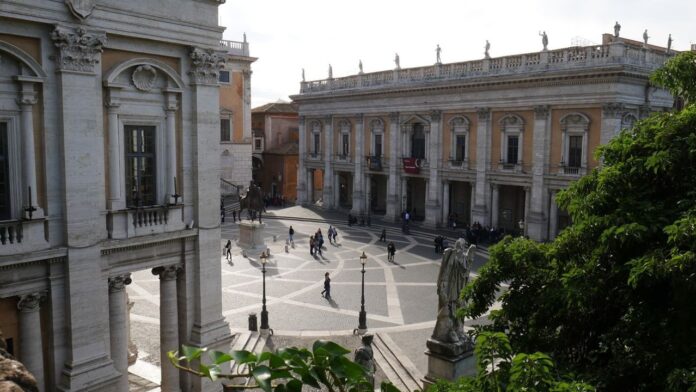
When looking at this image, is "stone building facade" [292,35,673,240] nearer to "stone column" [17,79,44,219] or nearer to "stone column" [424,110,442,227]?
"stone column" [424,110,442,227]

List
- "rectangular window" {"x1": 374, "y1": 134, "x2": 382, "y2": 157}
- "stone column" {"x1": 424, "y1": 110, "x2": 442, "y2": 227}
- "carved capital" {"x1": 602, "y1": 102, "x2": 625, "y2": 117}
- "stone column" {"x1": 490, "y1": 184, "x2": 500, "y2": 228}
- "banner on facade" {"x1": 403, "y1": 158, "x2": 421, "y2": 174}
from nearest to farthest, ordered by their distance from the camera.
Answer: "carved capital" {"x1": 602, "y1": 102, "x2": 625, "y2": 117}
"stone column" {"x1": 490, "y1": 184, "x2": 500, "y2": 228}
"stone column" {"x1": 424, "y1": 110, "x2": 442, "y2": 227}
"banner on facade" {"x1": 403, "y1": 158, "x2": 421, "y2": 174}
"rectangular window" {"x1": 374, "y1": 134, "x2": 382, "y2": 157}

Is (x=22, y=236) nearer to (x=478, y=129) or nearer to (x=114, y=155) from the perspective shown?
(x=114, y=155)

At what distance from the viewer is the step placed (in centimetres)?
1767

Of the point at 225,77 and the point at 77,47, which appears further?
the point at 225,77

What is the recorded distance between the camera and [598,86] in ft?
111

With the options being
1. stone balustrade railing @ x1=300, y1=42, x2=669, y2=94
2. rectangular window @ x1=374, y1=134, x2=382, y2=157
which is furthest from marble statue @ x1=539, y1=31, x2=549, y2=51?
rectangular window @ x1=374, y1=134, x2=382, y2=157

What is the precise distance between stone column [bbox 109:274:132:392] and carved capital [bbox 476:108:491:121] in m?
31.1

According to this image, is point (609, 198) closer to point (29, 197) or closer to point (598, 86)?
point (29, 197)

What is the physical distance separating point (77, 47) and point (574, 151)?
31.1m

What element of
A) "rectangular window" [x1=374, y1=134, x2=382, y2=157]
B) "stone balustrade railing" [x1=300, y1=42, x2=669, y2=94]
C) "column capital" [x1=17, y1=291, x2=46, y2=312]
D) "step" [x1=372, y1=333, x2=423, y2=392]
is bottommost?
"step" [x1=372, y1=333, x2=423, y2=392]

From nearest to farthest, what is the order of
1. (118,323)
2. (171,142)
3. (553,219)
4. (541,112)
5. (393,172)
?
(118,323), (171,142), (541,112), (553,219), (393,172)

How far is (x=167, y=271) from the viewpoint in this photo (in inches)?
564

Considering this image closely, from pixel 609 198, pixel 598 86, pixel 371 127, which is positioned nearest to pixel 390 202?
pixel 371 127

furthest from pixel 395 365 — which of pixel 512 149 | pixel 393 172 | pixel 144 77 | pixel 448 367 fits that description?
pixel 393 172
